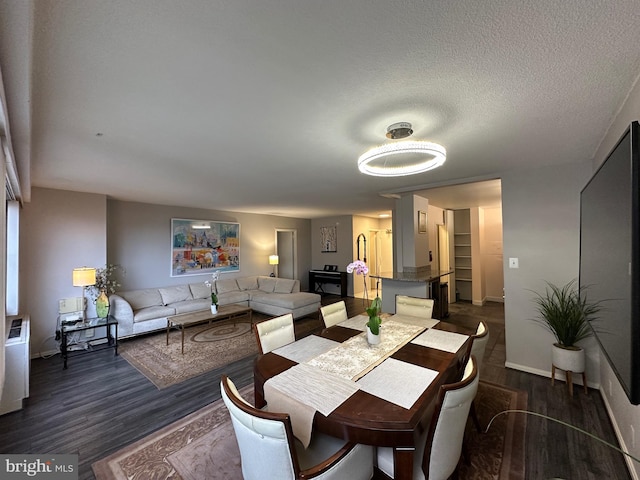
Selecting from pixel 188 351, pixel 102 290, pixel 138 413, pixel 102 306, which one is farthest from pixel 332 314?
pixel 102 290

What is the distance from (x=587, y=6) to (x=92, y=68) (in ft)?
6.86

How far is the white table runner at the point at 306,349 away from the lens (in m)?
1.74

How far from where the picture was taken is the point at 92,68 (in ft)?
4.11

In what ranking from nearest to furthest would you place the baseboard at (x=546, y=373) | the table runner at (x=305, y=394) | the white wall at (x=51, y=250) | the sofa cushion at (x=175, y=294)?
the table runner at (x=305, y=394) → the baseboard at (x=546, y=373) → the white wall at (x=51, y=250) → the sofa cushion at (x=175, y=294)

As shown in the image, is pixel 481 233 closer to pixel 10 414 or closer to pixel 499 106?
pixel 499 106

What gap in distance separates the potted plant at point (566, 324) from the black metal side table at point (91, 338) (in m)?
5.29

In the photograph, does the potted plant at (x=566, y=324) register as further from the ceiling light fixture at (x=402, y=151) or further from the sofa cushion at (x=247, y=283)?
the sofa cushion at (x=247, y=283)

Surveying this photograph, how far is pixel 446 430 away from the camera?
1.17 meters

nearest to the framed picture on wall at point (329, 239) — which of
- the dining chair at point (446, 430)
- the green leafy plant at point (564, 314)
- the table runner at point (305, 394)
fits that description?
the green leafy plant at point (564, 314)

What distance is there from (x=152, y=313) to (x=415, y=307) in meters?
4.09

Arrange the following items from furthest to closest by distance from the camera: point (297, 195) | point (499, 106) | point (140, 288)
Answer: point (140, 288), point (297, 195), point (499, 106)

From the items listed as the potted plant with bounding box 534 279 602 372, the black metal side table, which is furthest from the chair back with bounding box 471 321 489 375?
the black metal side table

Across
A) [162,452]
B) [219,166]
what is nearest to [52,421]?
[162,452]

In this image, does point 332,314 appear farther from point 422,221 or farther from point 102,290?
point 102,290
